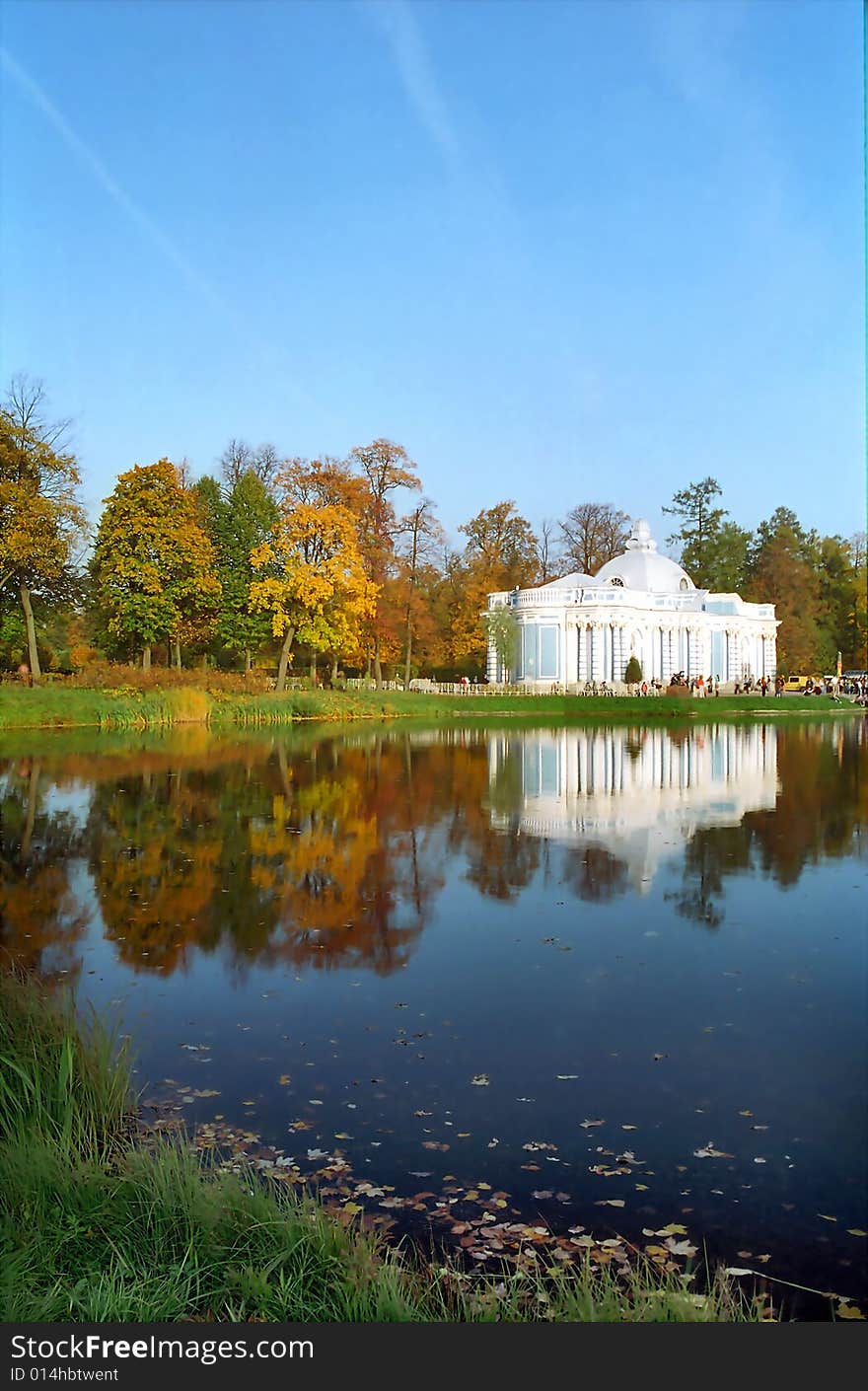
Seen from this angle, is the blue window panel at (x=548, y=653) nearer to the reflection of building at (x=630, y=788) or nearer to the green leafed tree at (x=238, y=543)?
the green leafed tree at (x=238, y=543)

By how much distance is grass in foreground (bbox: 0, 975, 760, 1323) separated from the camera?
313 centimetres

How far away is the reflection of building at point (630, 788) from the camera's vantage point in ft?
41.4

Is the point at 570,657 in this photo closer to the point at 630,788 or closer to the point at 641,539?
the point at 641,539

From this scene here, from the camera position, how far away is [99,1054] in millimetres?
4781

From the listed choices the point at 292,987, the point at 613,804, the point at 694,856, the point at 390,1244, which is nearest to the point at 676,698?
the point at 613,804

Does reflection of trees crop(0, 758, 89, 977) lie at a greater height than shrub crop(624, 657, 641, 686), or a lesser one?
lesser

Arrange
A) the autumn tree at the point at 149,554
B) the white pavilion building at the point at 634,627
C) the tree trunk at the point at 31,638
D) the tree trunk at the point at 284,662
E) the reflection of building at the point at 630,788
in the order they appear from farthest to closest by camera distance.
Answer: the white pavilion building at the point at 634,627
the tree trunk at the point at 284,662
the autumn tree at the point at 149,554
the tree trunk at the point at 31,638
the reflection of building at the point at 630,788

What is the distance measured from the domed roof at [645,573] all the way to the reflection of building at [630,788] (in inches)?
1438

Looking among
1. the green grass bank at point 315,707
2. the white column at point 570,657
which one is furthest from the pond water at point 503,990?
the white column at point 570,657

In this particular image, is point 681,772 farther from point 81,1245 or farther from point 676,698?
point 676,698

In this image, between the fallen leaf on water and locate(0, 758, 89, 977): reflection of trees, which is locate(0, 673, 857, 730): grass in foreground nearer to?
locate(0, 758, 89, 977): reflection of trees

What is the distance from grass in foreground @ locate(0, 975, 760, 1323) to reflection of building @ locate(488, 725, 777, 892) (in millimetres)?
6393

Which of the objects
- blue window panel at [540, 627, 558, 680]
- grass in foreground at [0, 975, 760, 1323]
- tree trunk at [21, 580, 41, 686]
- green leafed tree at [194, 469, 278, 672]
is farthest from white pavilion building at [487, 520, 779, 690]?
grass in foreground at [0, 975, 760, 1323]

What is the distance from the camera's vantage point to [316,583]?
41531 millimetres
